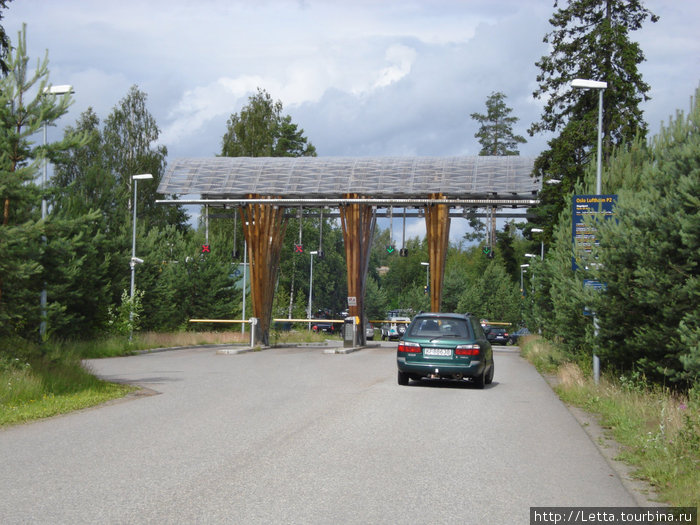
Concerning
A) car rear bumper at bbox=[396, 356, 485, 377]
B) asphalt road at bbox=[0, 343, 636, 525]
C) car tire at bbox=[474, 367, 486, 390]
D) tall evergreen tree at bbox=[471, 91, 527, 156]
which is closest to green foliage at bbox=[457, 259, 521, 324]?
tall evergreen tree at bbox=[471, 91, 527, 156]

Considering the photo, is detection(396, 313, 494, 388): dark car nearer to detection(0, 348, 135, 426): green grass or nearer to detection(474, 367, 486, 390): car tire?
detection(474, 367, 486, 390): car tire

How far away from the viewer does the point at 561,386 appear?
19031 millimetres

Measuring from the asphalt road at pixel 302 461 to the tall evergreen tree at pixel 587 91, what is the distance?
834 inches

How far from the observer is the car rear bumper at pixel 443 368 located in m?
18.2

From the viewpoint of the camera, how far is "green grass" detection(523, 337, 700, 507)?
8.05 m

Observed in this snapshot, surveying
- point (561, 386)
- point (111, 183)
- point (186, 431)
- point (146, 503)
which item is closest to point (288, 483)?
point (146, 503)

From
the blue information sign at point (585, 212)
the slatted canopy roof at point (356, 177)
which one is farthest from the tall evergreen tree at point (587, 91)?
the blue information sign at point (585, 212)

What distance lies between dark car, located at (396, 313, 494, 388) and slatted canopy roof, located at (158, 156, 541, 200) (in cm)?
2044

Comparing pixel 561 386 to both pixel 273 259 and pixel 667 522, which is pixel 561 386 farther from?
pixel 273 259

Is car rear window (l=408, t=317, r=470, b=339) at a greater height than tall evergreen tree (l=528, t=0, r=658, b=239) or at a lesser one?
lesser

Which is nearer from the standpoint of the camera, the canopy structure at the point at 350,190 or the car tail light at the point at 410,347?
the car tail light at the point at 410,347

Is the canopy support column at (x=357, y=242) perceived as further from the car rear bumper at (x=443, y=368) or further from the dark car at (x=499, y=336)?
the dark car at (x=499, y=336)

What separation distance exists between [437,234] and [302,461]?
107 feet

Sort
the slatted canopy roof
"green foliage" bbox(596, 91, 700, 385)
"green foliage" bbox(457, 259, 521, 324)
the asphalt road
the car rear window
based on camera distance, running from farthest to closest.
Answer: "green foliage" bbox(457, 259, 521, 324), the slatted canopy roof, the car rear window, "green foliage" bbox(596, 91, 700, 385), the asphalt road
